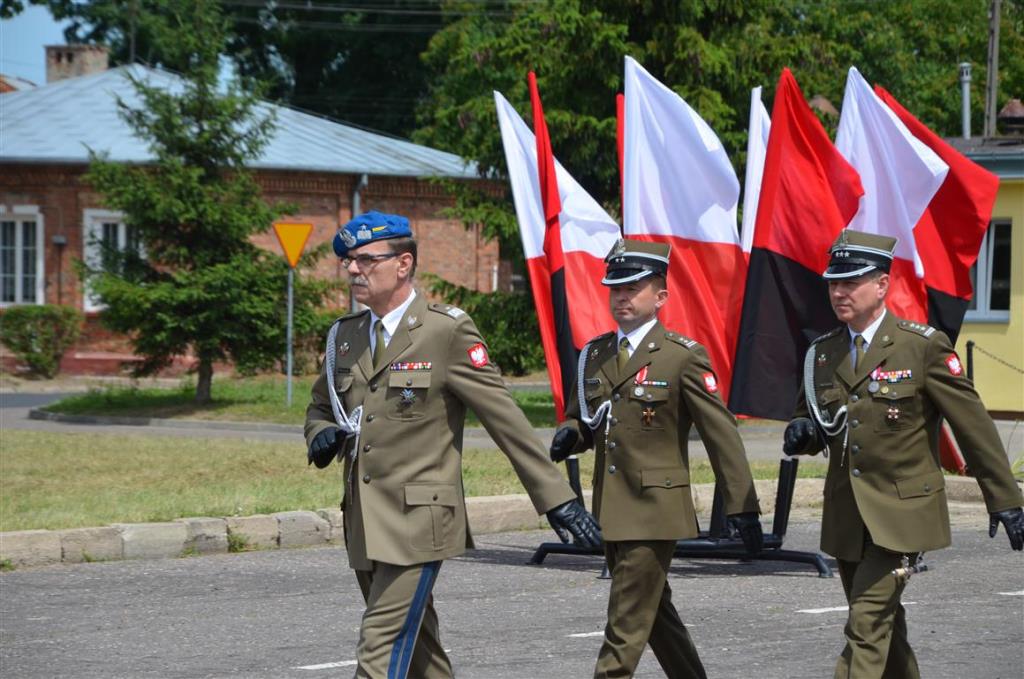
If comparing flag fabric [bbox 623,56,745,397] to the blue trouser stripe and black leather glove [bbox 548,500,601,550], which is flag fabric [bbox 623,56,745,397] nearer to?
black leather glove [bbox 548,500,601,550]

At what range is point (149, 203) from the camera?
2334 centimetres

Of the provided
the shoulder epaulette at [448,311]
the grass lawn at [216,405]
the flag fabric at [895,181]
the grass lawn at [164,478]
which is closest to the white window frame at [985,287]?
the grass lawn at [216,405]

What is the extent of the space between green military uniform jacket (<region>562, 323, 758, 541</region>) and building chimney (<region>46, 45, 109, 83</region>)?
4382 centimetres

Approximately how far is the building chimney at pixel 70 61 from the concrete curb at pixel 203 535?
126 feet

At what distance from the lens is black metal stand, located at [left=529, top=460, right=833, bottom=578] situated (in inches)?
Answer: 407

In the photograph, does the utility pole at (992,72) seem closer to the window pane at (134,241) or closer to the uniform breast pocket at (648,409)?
the window pane at (134,241)

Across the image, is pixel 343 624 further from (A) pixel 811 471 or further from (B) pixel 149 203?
(B) pixel 149 203

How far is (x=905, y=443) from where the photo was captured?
5.96m

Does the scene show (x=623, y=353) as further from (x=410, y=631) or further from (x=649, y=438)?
(x=410, y=631)

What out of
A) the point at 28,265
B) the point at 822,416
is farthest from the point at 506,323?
Answer: the point at 822,416

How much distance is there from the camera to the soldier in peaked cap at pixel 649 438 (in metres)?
6.07

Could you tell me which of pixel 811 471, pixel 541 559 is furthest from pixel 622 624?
pixel 811 471

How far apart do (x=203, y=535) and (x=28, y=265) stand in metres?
25.1

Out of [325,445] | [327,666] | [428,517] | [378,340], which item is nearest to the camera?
[428,517]
